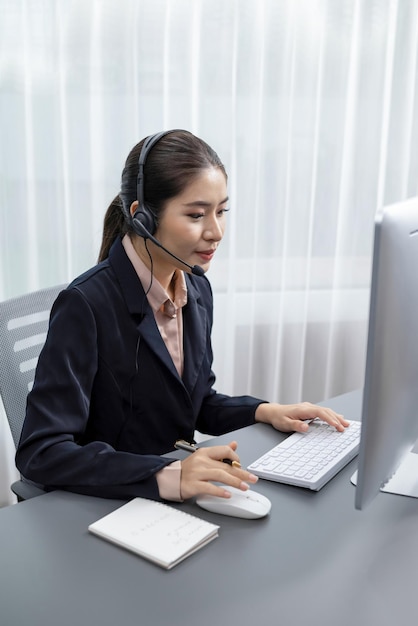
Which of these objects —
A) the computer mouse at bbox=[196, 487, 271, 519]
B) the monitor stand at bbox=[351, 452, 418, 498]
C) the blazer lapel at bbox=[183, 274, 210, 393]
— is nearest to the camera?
the computer mouse at bbox=[196, 487, 271, 519]

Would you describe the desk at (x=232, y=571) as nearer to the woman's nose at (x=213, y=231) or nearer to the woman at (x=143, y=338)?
the woman at (x=143, y=338)

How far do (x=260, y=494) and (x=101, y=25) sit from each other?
1.63 metres

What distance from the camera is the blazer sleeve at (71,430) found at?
100 cm

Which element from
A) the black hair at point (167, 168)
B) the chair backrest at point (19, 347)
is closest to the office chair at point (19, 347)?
the chair backrest at point (19, 347)

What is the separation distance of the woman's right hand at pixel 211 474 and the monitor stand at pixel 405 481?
0.21 meters

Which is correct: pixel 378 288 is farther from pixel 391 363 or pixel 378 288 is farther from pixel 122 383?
pixel 122 383

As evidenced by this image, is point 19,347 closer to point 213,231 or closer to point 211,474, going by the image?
point 213,231

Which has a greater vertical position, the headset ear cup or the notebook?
the headset ear cup

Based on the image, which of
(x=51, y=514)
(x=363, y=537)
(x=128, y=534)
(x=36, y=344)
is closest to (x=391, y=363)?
(x=363, y=537)

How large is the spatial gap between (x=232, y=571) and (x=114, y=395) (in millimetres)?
508

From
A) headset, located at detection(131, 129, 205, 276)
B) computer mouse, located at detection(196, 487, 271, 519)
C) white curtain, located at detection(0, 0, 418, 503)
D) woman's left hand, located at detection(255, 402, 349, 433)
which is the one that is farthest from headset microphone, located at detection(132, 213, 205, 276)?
white curtain, located at detection(0, 0, 418, 503)

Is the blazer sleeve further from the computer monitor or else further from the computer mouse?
the computer monitor

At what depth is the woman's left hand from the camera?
1256 mm

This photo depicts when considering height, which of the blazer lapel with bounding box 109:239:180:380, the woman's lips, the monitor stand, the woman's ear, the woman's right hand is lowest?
the monitor stand
